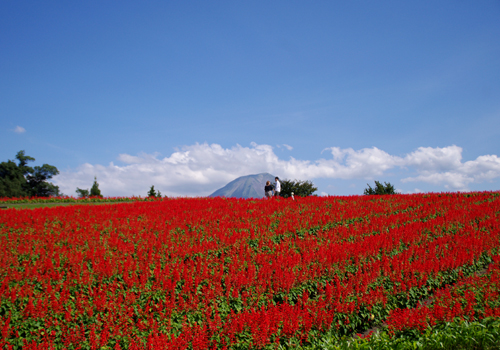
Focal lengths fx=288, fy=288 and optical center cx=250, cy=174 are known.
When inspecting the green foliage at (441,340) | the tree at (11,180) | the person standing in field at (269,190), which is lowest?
the green foliage at (441,340)

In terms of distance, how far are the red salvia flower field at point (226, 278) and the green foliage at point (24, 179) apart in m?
40.6

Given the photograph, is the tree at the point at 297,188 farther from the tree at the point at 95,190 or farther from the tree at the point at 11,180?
the tree at the point at 11,180

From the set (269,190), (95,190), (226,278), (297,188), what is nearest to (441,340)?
(226,278)

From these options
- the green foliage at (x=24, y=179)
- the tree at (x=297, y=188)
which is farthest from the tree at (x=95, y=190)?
the tree at (x=297, y=188)

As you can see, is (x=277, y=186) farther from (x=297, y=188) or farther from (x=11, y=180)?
(x=11, y=180)

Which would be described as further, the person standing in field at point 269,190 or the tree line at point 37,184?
the tree line at point 37,184

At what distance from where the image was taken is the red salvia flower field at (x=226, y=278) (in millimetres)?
5547

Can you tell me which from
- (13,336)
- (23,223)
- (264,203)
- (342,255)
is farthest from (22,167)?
(342,255)

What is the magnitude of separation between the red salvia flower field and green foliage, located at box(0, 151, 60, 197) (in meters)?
40.6

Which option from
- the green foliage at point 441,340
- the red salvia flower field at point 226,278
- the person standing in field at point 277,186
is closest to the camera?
the green foliage at point 441,340

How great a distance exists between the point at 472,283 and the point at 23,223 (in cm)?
1640

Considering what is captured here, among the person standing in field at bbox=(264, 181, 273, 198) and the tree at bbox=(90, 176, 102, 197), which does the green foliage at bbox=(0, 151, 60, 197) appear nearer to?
the tree at bbox=(90, 176, 102, 197)

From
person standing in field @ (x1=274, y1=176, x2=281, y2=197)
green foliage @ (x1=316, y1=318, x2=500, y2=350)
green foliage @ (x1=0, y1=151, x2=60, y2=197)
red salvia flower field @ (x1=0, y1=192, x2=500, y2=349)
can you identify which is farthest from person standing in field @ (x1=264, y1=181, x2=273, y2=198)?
green foliage @ (x1=0, y1=151, x2=60, y2=197)

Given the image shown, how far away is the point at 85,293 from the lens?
7.05 meters
